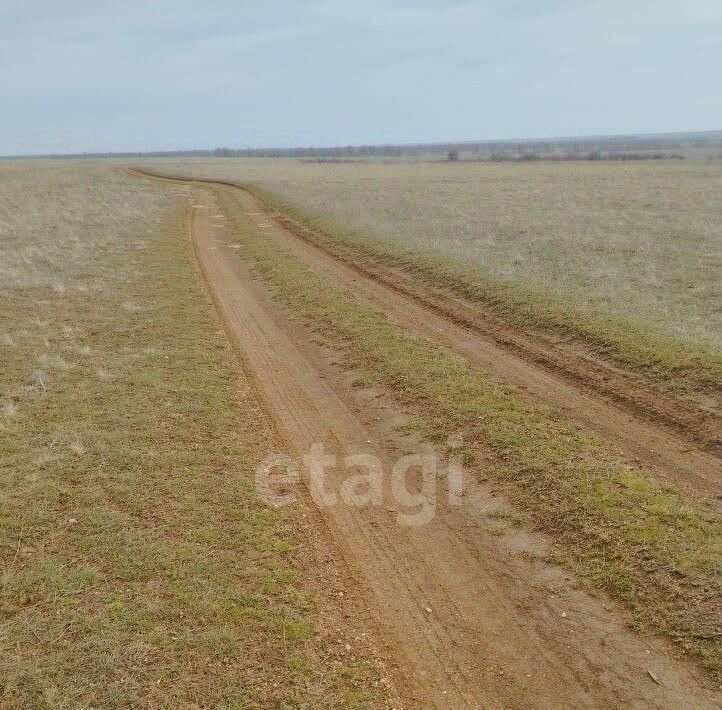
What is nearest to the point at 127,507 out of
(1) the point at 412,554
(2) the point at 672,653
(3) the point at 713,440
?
(1) the point at 412,554

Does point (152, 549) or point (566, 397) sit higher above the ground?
point (566, 397)

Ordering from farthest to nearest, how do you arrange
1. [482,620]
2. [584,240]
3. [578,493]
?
[584,240]
[578,493]
[482,620]

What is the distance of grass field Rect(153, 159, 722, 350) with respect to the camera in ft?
45.4

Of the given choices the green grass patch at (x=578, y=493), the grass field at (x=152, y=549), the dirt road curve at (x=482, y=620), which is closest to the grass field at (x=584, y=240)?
the green grass patch at (x=578, y=493)

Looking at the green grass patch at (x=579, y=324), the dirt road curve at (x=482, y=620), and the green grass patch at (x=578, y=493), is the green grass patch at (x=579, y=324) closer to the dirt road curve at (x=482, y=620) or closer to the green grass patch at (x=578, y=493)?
the green grass patch at (x=578, y=493)

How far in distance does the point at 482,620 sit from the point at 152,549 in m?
3.20

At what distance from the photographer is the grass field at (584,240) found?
45.4ft

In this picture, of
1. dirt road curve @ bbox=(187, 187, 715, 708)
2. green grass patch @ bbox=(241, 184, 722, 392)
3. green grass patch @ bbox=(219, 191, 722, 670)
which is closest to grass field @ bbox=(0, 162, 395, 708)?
dirt road curve @ bbox=(187, 187, 715, 708)

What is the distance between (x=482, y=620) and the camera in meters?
5.25

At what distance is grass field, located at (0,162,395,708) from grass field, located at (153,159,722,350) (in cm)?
819

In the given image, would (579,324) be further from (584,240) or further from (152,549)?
(584,240)

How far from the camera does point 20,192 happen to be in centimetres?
5450

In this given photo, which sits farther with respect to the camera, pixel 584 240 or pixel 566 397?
pixel 584 240

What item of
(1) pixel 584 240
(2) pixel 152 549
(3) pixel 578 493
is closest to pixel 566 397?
(3) pixel 578 493
